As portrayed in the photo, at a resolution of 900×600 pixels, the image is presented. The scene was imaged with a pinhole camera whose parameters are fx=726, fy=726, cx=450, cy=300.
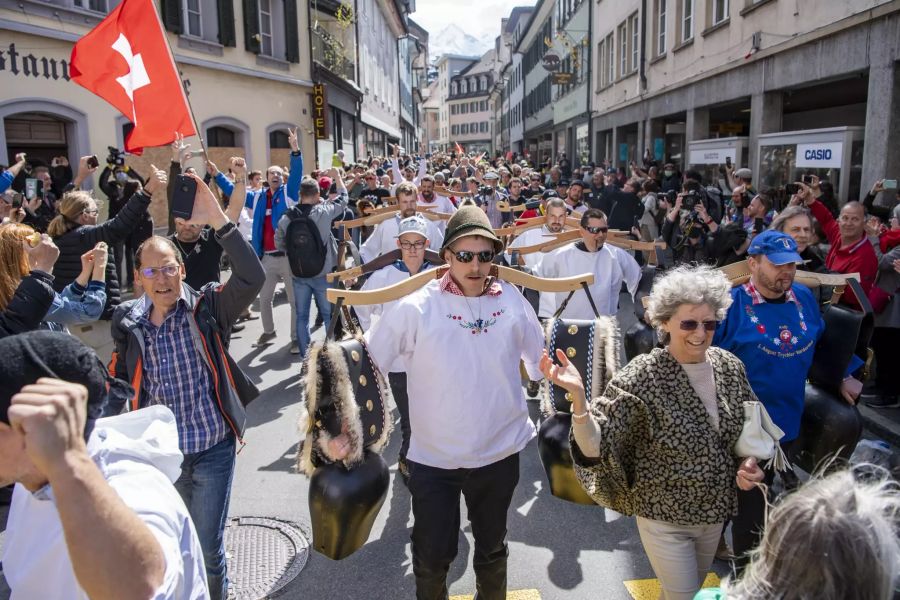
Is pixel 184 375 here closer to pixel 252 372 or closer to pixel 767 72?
pixel 252 372

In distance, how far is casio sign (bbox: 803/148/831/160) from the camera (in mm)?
10078

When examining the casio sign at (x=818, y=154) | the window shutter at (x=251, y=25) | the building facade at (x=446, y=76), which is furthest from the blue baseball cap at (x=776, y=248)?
the building facade at (x=446, y=76)

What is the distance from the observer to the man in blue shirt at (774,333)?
364 cm

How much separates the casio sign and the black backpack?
279 inches

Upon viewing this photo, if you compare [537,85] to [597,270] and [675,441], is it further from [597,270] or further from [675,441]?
[675,441]

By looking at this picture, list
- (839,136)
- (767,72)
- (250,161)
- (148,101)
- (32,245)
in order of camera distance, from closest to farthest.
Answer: (32,245) < (148,101) < (839,136) < (767,72) < (250,161)

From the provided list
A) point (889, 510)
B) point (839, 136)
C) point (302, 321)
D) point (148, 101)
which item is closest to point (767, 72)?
point (839, 136)

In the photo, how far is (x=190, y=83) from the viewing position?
17.0 metres

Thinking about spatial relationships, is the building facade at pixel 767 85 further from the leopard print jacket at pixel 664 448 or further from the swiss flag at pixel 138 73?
the swiss flag at pixel 138 73

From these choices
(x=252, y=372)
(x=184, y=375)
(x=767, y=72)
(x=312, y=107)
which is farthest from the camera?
(x=312, y=107)

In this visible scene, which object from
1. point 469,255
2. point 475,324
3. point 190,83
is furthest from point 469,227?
point 190,83

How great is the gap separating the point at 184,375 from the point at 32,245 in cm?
176

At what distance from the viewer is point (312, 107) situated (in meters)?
22.7

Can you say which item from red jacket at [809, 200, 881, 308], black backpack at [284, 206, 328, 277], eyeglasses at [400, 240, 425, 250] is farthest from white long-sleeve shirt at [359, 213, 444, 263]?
red jacket at [809, 200, 881, 308]
